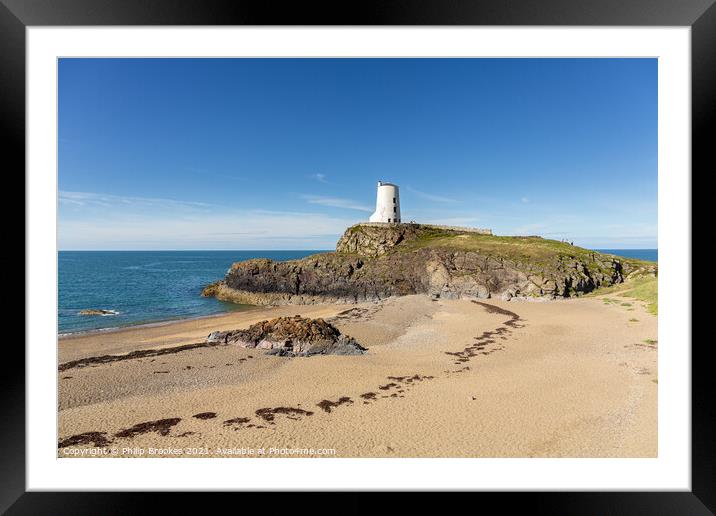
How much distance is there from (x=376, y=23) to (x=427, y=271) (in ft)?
95.0

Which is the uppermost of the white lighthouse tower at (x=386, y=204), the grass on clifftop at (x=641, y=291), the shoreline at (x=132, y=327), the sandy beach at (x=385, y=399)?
the white lighthouse tower at (x=386, y=204)

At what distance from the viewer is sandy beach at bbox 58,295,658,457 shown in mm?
5852

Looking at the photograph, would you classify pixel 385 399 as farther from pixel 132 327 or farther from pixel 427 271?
pixel 427 271

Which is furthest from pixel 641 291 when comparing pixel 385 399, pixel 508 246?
pixel 385 399

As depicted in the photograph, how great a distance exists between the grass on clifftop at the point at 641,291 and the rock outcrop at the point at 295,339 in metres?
16.8

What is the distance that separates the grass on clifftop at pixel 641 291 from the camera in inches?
722

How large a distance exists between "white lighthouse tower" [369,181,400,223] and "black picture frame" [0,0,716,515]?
122 feet

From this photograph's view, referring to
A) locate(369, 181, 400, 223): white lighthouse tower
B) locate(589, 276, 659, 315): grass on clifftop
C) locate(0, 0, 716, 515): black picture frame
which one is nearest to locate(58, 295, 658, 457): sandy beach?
locate(0, 0, 716, 515): black picture frame

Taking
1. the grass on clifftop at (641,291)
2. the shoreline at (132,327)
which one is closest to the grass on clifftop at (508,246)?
the grass on clifftop at (641,291)

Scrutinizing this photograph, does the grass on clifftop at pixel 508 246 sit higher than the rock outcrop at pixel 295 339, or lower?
higher

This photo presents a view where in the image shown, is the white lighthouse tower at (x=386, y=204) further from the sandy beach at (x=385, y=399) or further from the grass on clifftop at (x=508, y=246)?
the sandy beach at (x=385, y=399)

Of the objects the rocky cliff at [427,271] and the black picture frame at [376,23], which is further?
the rocky cliff at [427,271]

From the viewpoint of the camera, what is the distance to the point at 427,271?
102ft
